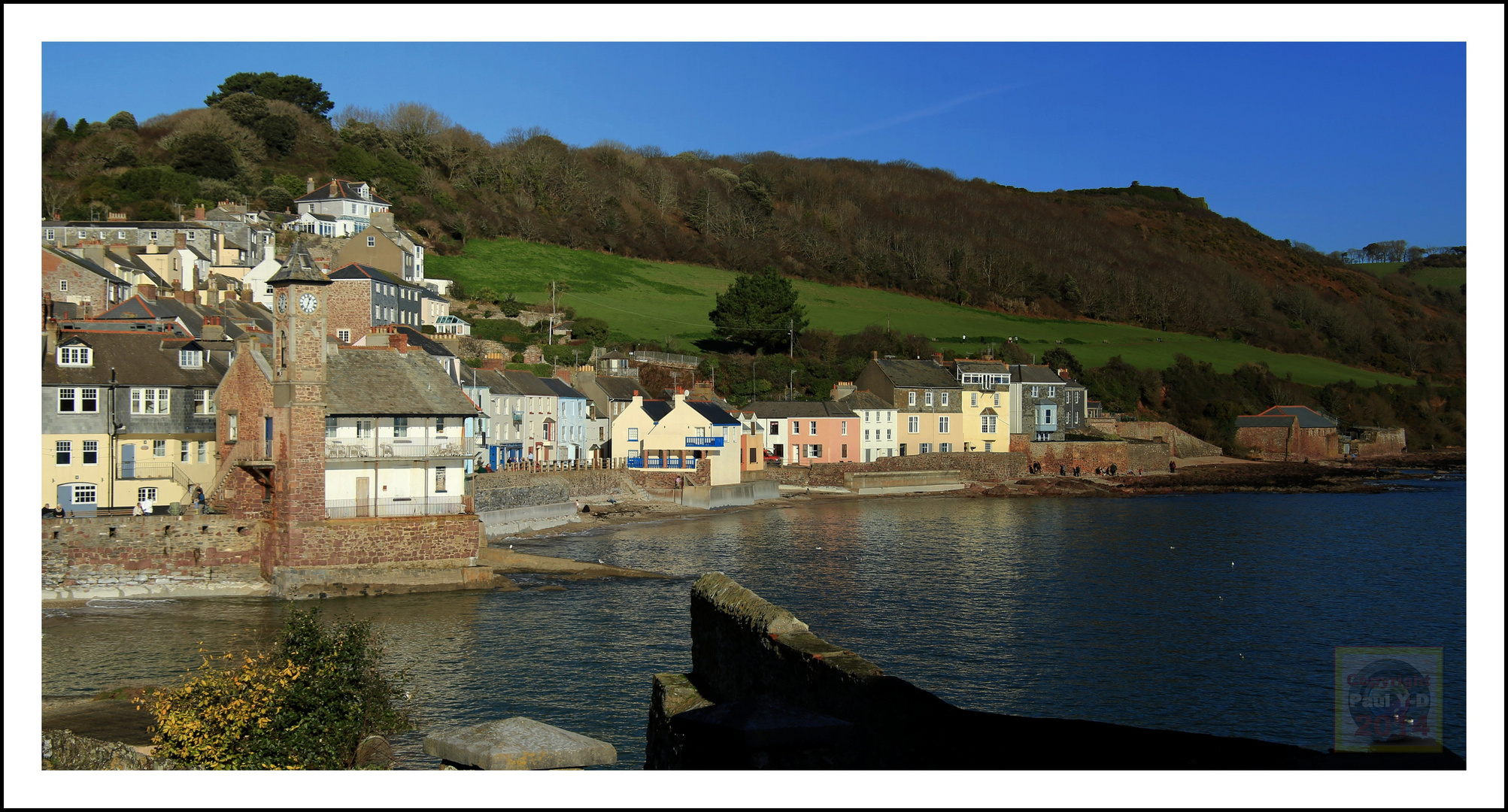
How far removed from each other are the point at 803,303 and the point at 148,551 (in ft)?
299

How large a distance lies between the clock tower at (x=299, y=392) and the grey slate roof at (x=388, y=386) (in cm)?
78

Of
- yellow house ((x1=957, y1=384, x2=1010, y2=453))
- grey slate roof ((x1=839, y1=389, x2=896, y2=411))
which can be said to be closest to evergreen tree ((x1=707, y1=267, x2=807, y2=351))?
grey slate roof ((x1=839, y1=389, x2=896, y2=411))

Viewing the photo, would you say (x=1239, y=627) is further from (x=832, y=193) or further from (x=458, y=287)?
(x=832, y=193)

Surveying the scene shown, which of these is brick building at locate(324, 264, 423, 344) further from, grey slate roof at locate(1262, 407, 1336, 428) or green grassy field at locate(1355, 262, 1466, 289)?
grey slate roof at locate(1262, 407, 1336, 428)

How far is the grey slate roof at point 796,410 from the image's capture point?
77750 mm

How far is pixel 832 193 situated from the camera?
164 m

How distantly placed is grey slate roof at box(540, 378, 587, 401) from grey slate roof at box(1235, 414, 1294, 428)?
65.7 m

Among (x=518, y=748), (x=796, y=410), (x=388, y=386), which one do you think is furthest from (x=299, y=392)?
(x=796, y=410)

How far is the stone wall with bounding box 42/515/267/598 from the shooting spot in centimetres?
3291

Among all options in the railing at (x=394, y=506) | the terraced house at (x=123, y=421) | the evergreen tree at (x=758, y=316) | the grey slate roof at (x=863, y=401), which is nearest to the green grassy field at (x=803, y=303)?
the evergreen tree at (x=758, y=316)

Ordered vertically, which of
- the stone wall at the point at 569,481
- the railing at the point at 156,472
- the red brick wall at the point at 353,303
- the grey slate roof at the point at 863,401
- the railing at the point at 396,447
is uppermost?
the red brick wall at the point at 353,303

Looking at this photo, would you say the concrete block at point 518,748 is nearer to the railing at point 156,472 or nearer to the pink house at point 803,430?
the railing at point 156,472

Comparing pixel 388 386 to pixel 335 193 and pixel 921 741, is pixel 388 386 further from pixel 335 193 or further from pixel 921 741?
pixel 335 193

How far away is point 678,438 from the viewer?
222ft
